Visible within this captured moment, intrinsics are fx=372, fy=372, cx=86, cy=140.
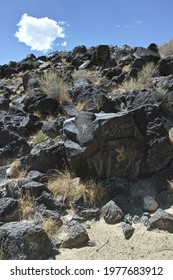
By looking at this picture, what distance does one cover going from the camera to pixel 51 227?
6613mm

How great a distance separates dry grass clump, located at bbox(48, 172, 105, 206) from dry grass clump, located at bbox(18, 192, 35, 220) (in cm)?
66

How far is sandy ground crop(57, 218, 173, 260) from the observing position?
5.86 m

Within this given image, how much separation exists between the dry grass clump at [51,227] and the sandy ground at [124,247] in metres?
0.43


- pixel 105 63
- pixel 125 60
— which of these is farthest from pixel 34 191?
pixel 105 63

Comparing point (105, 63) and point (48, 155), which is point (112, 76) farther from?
point (48, 155)

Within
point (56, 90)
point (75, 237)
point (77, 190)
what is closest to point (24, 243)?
point (75, 237)

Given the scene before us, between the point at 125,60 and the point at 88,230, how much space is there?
12859 millimetres

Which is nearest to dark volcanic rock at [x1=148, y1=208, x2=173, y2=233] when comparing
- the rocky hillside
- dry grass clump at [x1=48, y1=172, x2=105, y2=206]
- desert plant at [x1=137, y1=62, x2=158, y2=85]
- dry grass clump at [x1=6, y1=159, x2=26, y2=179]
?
the rocky hillside

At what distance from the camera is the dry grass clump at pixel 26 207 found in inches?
275

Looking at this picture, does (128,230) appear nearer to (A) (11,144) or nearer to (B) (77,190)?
(B) (77,190)

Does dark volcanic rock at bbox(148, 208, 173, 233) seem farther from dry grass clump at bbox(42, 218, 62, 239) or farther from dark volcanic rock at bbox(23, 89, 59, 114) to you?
dark volcanic rock at bbox(23, 89, 59, 114)

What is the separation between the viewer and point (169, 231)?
20.9 feet
